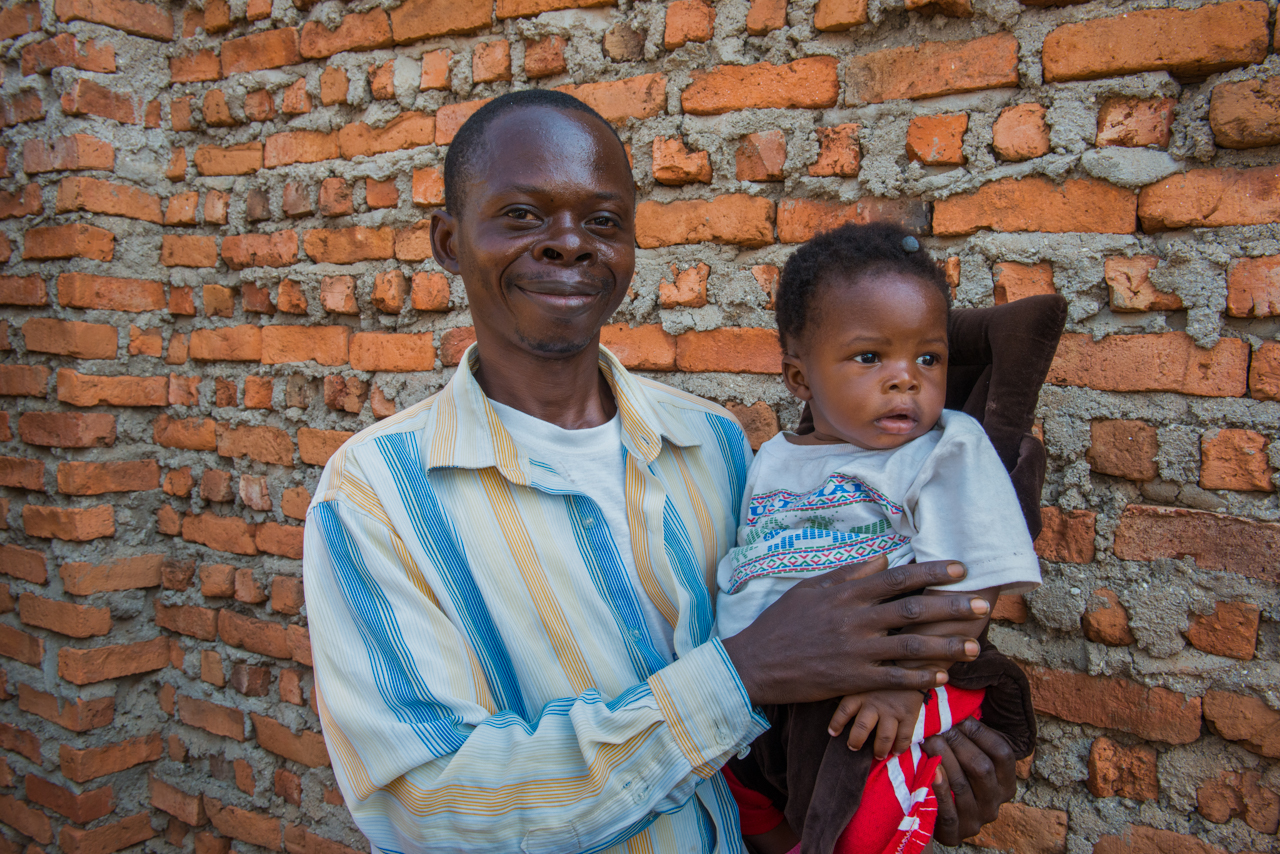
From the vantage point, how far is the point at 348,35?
87.1 inches

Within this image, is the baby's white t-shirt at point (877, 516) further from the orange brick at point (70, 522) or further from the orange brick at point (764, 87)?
the orange brick at point (70, 522)

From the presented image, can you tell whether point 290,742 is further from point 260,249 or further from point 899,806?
point 899,806

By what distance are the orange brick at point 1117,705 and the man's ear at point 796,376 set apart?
730 mm

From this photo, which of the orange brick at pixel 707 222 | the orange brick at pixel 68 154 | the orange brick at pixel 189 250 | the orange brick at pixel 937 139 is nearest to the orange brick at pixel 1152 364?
the orange brick at pixel 937 139

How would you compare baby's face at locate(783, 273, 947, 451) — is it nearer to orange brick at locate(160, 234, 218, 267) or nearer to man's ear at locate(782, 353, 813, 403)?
man's ear at locate(782, 353, 813, 403)

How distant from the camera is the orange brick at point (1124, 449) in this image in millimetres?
1436

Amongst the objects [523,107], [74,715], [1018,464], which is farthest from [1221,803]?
[74,715]

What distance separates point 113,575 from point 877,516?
248 centimetres

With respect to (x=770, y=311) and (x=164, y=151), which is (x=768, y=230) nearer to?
(x=770, y=311)

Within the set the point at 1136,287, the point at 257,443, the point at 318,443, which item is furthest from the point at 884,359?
the point at 257,443

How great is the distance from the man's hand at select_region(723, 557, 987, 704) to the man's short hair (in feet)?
2.97

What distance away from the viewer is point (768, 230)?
1767 mm

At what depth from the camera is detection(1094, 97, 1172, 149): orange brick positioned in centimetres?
141

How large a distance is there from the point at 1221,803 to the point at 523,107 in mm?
1801
